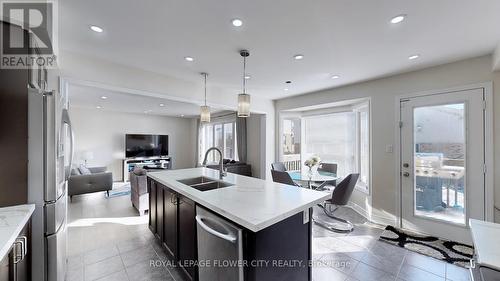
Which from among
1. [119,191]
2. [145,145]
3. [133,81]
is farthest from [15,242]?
[145,145]

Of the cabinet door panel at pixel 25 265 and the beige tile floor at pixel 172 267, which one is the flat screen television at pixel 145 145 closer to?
the beige tile floor at pixel 172 267

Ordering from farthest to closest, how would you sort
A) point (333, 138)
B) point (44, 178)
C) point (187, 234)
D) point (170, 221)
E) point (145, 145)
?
point (145, 145), point (333, 138), point (170, 221), point (187, 234), point (44, 178)

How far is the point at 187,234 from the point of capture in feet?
6.05

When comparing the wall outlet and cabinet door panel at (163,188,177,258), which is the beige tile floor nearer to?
cabinet door panel at (163,188,177,258)

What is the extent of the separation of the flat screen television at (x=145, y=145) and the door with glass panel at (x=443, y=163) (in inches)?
308

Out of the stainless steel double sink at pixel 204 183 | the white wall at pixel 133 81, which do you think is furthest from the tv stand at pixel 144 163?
the stainless steel double sink at pixel 204 183

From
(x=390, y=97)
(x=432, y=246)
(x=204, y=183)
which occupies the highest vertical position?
(x=390, y=97)

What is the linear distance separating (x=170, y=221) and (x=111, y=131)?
21.6 ft

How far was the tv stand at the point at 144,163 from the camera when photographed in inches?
283

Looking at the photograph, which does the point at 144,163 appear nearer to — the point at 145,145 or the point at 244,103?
the point at 145,145

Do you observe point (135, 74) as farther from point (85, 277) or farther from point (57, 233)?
point (85, 277)

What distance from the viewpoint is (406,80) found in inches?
127

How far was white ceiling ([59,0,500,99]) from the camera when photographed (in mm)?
1708

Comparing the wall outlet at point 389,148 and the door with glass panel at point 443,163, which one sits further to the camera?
the wall outlet at point 389,148
